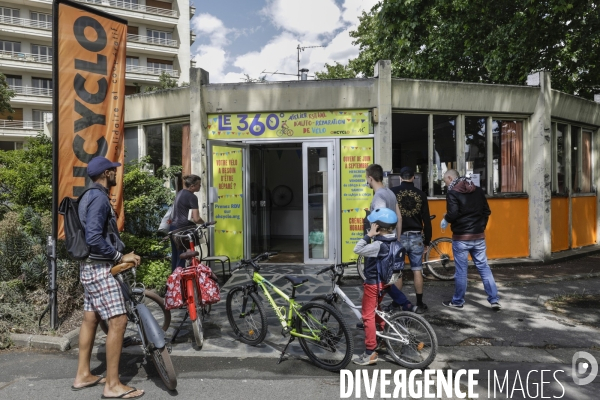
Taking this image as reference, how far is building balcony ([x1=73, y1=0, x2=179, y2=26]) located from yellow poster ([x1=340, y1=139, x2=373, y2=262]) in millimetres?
39675

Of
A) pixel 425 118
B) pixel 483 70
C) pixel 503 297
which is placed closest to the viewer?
pixel 503 297

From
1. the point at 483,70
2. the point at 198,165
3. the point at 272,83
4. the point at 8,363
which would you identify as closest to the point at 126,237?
the point at 198,165

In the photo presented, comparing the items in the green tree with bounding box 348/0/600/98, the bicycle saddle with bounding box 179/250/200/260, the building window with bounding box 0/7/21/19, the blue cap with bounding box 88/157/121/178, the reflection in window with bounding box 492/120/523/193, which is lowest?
the bicycle saddle with bounding box 179/250/200/260

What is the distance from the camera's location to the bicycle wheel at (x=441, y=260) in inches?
346

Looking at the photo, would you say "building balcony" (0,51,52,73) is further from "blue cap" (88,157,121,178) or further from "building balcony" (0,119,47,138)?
"blue cap" (88,157,121,178)

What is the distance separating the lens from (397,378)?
4.28m

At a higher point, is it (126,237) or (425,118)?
(425,118)

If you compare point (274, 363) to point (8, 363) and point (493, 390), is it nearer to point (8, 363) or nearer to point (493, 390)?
point (493, 390)

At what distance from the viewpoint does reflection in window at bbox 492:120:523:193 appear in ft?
33.8

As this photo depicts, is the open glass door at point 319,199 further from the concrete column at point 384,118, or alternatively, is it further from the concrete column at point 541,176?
the concrete column at point 541,176

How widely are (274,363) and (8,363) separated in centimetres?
275

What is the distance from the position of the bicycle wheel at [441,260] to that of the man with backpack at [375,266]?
4.43 metres

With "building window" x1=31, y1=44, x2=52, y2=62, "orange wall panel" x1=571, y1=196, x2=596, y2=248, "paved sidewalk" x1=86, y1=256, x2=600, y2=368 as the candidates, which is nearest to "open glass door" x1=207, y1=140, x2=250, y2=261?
"paved sidewalk" x1=86, y1=256, x2=600, y2=368

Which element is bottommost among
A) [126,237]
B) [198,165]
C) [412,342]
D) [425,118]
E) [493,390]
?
[493,390]
